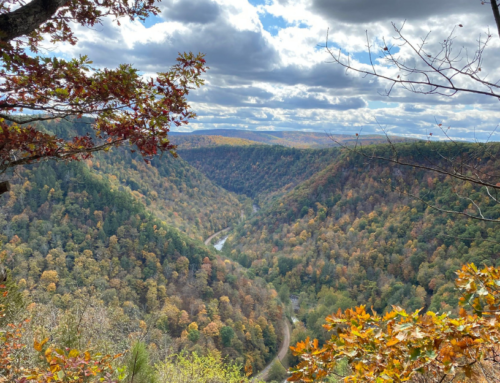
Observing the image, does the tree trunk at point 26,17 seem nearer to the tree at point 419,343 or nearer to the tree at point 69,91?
the tree at point 69,91

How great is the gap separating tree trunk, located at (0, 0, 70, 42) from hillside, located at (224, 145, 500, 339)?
49.8m

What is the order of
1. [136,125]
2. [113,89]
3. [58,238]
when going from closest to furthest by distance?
1. [113,89]
2. [136,125]
3. [58,238]

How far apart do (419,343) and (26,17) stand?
5.58 metres

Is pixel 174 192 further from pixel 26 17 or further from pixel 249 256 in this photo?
pixel 26 17

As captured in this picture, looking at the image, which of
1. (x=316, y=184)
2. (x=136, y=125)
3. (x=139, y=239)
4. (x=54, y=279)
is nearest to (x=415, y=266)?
(x=316, y=184)

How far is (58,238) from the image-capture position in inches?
2384

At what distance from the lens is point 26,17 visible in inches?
135

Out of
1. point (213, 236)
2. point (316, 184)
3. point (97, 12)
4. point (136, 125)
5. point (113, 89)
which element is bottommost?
point (213, 236)

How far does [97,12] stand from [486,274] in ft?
20.3

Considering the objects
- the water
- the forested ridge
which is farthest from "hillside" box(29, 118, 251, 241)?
the forested ridge

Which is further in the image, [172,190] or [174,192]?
[172,190]

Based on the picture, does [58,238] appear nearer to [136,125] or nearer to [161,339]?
[161,339]

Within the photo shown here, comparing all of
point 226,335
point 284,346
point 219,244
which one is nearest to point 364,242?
point 284,346

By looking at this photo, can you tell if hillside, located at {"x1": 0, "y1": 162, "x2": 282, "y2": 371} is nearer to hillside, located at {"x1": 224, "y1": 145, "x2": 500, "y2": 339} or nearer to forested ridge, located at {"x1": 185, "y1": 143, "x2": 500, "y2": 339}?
forested ridge, located at {"x1": 185, "y1": 143, "x2": 500, "y2": 339}
